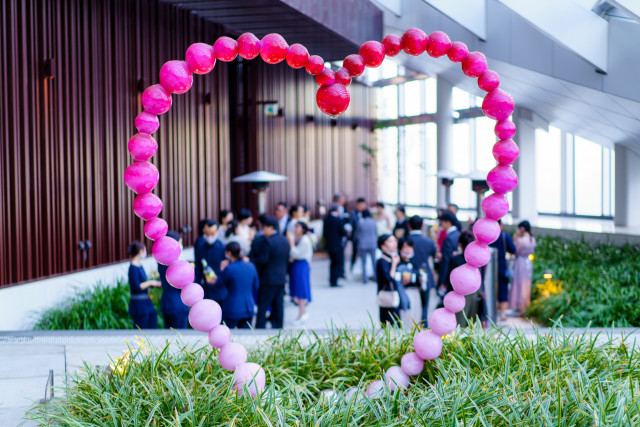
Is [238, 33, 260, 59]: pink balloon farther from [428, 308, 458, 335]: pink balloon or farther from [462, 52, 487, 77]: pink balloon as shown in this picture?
[428, 308, 458, 335]: pink balloon

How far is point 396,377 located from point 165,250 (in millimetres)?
1600

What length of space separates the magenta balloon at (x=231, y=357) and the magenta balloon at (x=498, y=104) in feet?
6.74

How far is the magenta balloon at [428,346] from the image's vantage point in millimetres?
4078

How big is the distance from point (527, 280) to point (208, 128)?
6.80 m

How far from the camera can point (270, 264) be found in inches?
308

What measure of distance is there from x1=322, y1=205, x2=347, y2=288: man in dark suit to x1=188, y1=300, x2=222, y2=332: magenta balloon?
8230 millimetres

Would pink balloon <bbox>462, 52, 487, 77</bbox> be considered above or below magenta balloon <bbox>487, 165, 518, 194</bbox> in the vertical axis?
above

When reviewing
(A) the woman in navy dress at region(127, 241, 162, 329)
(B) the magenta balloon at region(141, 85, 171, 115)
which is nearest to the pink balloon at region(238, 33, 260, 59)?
Answer: (B) the magenta balloon at region(141, 85, 171, 115)

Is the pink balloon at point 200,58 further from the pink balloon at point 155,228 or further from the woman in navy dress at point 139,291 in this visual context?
the woman in navy dress at point 139,291

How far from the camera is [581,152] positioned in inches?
761

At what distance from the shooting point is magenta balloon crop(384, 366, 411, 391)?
13.4 ft

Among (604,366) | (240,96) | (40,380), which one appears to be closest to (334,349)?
(604,366)

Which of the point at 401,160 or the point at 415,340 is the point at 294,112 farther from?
the point at 415,340

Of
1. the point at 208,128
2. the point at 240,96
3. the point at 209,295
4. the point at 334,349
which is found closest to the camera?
the point at 334,349
